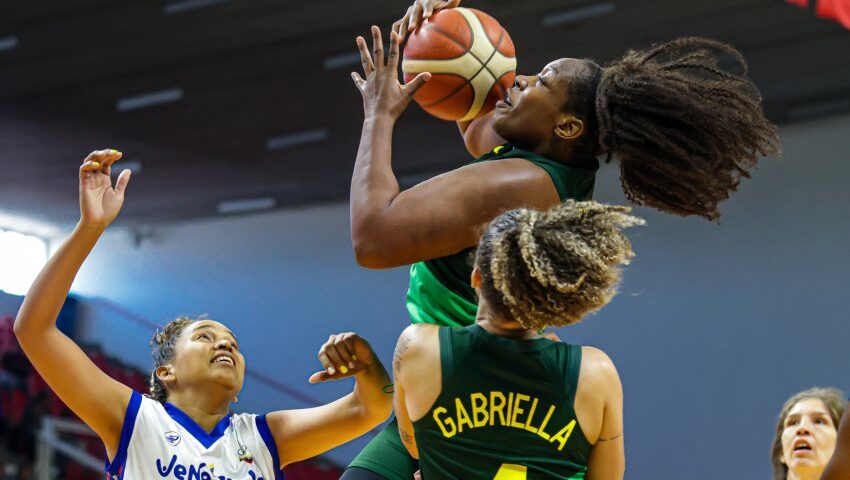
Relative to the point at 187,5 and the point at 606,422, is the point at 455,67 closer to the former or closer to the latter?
the point at 606,422

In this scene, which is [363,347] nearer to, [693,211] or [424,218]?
[424,218]

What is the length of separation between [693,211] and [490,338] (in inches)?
27.2

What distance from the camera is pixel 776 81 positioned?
7.65 m

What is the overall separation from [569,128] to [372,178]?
0.45 meters

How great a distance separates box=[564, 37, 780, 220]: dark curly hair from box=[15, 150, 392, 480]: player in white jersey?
0.67m

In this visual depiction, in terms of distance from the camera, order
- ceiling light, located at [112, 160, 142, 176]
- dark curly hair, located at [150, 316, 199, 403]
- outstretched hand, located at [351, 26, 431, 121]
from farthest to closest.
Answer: ceiling light, located at [112, 160, 142, 176] < dark curly hair, located at [150, 316, 199, 403] < outstretched hand, located at [351, 26, 431, 121]

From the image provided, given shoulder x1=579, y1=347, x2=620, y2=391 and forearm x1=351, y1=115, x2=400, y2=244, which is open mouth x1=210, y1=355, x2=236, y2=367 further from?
shoulder x1=579, y1=347, x2=620, y2=391

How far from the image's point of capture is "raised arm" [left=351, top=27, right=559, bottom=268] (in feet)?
6.52

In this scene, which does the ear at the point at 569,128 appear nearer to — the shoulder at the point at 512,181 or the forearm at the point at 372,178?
the shoulder at the point at 512,181

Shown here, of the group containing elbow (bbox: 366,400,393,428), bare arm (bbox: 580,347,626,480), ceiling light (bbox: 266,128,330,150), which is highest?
bare arm (bbox: 580,347,626,480)

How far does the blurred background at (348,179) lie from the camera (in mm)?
7098

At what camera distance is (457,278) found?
218cm

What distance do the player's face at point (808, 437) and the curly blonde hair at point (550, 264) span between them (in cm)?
188

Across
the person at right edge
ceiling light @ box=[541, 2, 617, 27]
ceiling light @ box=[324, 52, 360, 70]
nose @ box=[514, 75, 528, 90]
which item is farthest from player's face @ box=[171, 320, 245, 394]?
ceiling light @ box=[324, 52, 360, 70]
